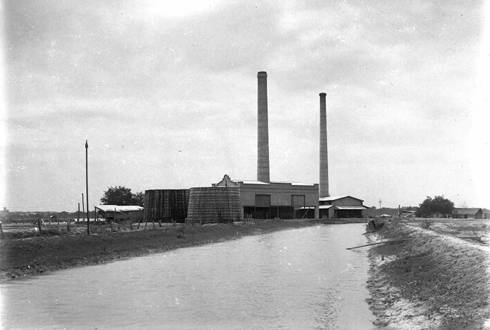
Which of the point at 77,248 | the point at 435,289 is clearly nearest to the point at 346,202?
the point at 77,248

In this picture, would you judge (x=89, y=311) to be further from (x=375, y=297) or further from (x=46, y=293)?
(x=375, y=297)

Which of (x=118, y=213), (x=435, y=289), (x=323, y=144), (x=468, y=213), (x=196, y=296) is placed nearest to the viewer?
(x=435, y=289)

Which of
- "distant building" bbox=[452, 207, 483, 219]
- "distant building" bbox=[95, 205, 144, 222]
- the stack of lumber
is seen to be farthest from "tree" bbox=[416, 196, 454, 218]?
"distant building" bbox=[95, 205, 144, 222]

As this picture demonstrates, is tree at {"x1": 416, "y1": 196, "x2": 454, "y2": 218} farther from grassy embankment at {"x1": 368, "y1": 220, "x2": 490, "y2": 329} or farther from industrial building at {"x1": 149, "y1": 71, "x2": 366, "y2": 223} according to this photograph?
grassy embankment at {"x1": 368, "y1": 220, "x2": 490, "y2": 329}

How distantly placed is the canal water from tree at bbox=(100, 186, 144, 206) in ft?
287

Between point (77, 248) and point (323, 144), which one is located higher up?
point (323, 144)

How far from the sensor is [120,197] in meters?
114

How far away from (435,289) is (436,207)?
9902 cm

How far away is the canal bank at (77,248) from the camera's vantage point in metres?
24.2

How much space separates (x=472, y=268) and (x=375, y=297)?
317 cm

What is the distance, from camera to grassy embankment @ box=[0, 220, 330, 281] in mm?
24250

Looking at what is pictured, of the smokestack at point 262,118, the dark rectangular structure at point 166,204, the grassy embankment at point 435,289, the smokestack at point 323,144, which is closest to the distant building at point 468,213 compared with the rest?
the smokestack at point 323,144

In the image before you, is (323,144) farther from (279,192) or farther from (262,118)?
(262,118)

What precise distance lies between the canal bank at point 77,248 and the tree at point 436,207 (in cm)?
7301
